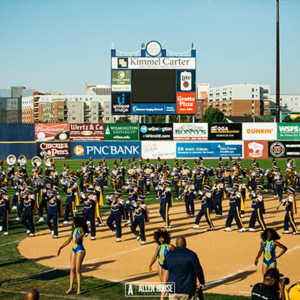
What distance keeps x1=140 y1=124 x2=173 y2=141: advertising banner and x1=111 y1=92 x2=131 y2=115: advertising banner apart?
2.61 m

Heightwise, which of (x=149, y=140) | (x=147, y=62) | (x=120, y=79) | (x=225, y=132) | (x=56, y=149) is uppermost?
(x=147, y=62)

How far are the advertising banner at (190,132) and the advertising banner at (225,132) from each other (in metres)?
0.56

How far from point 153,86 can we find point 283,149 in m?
14.0

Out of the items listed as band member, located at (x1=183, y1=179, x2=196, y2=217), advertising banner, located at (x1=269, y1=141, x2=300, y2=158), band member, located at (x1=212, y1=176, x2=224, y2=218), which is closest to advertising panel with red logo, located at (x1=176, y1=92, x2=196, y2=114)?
advertising banner, located at (x1=269, y1=141, x2=300, y2=158)

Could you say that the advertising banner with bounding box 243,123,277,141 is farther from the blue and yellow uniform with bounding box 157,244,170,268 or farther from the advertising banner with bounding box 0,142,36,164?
the blue and yellow uniform with bounding box 157,244,170,268

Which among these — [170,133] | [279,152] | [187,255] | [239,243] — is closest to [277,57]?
[279,152]

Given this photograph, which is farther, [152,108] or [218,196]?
[152,108]

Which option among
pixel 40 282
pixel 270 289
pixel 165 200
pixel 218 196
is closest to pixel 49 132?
pixel 218 196

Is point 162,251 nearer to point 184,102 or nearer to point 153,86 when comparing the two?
point 153,86

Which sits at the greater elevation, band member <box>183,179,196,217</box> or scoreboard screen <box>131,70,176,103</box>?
scoreboard screen <box>131,70,176,103</box>

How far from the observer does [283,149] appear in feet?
147

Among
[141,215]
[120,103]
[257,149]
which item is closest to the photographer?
[141,215]

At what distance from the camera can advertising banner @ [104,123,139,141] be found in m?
43.8

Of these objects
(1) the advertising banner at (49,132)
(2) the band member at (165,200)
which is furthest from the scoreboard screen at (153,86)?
(2) the band member at (165,200)
